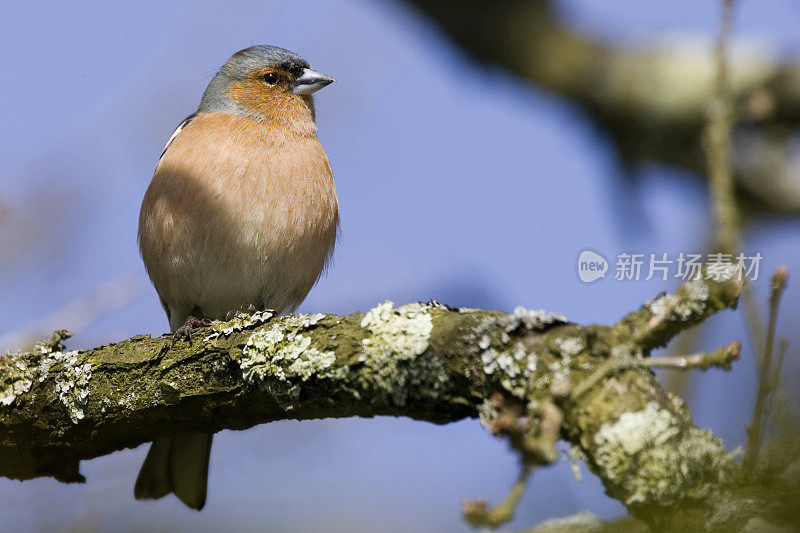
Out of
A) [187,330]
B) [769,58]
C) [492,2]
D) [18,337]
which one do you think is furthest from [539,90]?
[18,337]

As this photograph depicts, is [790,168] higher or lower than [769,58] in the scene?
lower

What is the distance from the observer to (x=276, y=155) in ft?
16.2

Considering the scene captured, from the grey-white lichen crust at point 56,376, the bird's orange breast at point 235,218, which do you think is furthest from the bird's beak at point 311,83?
the grey-white lichen crust at point 56,376

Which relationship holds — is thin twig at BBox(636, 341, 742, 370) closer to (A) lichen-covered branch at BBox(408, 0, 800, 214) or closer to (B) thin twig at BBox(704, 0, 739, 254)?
(B) thin twig at BBox(704, 0, 739, 254)

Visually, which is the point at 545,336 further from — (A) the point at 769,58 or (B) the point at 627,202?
(A) the point at 769,58

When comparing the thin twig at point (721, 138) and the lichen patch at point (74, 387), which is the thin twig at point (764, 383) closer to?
the thin twig at point (721, 138)

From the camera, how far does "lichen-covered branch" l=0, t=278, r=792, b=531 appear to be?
230 cm

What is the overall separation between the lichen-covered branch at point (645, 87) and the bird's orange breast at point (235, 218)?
1.57 m

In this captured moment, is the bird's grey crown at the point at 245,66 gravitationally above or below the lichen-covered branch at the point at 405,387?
above

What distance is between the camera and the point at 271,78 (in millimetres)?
5793

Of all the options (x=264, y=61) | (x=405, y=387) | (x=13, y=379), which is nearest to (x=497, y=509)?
(x=405, y=387)

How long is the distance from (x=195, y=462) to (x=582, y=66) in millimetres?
3654

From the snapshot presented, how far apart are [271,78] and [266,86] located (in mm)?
110

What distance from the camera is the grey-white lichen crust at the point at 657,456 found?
7.52 ft
